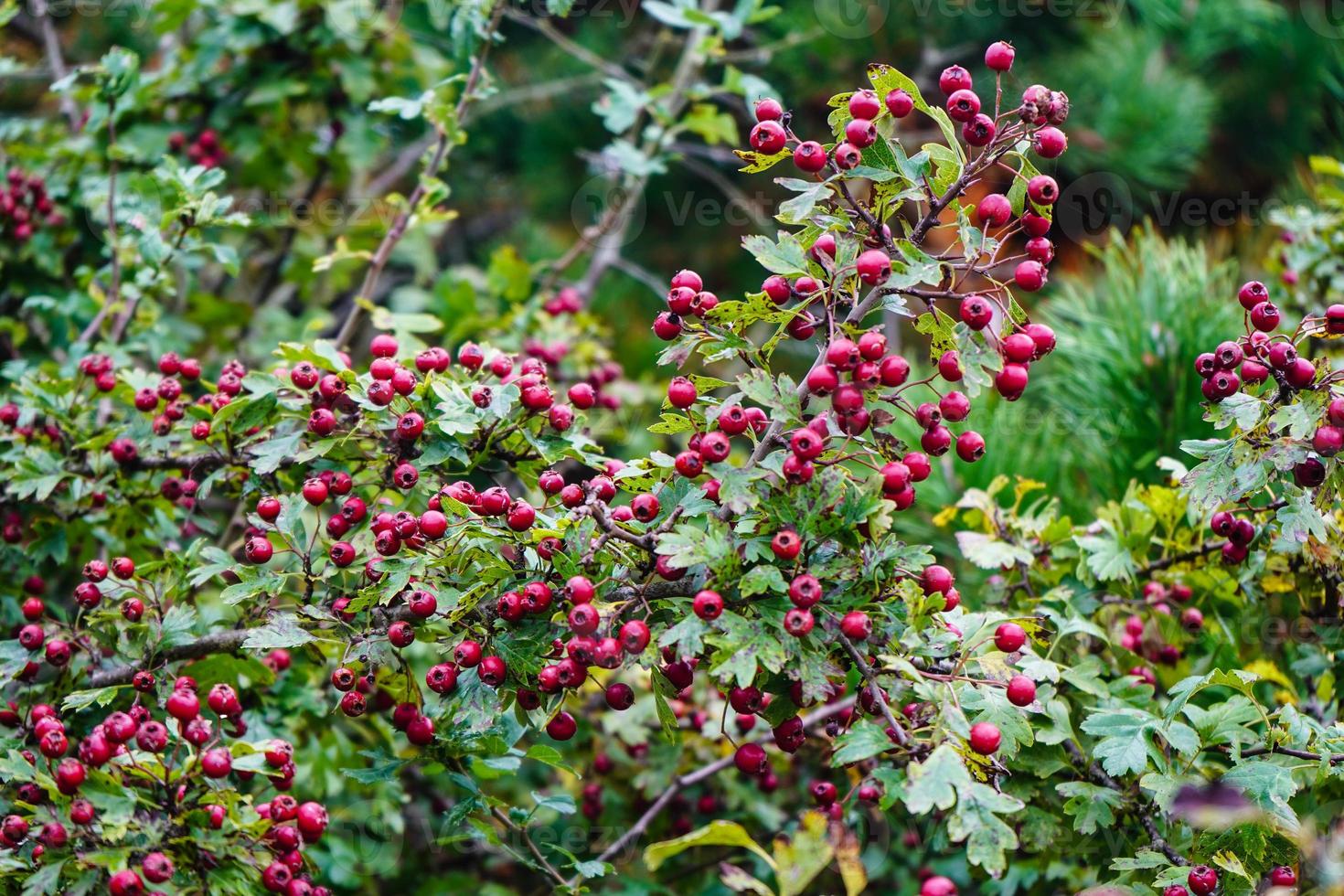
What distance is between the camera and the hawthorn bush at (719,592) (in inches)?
36.5

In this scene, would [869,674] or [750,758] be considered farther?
[750,758]

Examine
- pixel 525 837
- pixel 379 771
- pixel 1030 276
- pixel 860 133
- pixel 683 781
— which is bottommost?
pixel 683 781

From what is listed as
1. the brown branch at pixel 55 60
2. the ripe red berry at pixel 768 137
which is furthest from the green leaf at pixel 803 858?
the brown branch at pixel 55 60

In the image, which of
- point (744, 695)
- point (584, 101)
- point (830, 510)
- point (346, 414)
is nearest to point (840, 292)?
point (830, 510)

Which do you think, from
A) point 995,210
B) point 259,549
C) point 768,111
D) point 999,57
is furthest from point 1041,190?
point 259,549

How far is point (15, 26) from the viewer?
94.4 inches

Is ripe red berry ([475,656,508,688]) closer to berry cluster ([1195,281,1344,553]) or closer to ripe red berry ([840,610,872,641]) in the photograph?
ripe red berry ([840,610,872,641])

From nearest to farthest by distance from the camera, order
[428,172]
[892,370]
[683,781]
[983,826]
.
Answer: [983,826] < [892,370] < [683,781] < [428,172]

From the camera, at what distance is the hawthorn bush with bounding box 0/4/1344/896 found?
3.04 ft

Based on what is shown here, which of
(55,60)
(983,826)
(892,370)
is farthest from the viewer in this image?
(55,60)

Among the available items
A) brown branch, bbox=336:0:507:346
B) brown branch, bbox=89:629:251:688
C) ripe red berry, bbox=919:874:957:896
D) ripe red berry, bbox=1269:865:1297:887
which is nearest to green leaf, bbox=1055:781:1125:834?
ripe red berry, bbox=1269:865:1297:887

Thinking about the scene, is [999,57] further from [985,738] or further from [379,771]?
[379,771]

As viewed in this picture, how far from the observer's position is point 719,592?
0.93 m

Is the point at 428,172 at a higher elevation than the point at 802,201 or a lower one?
lower
